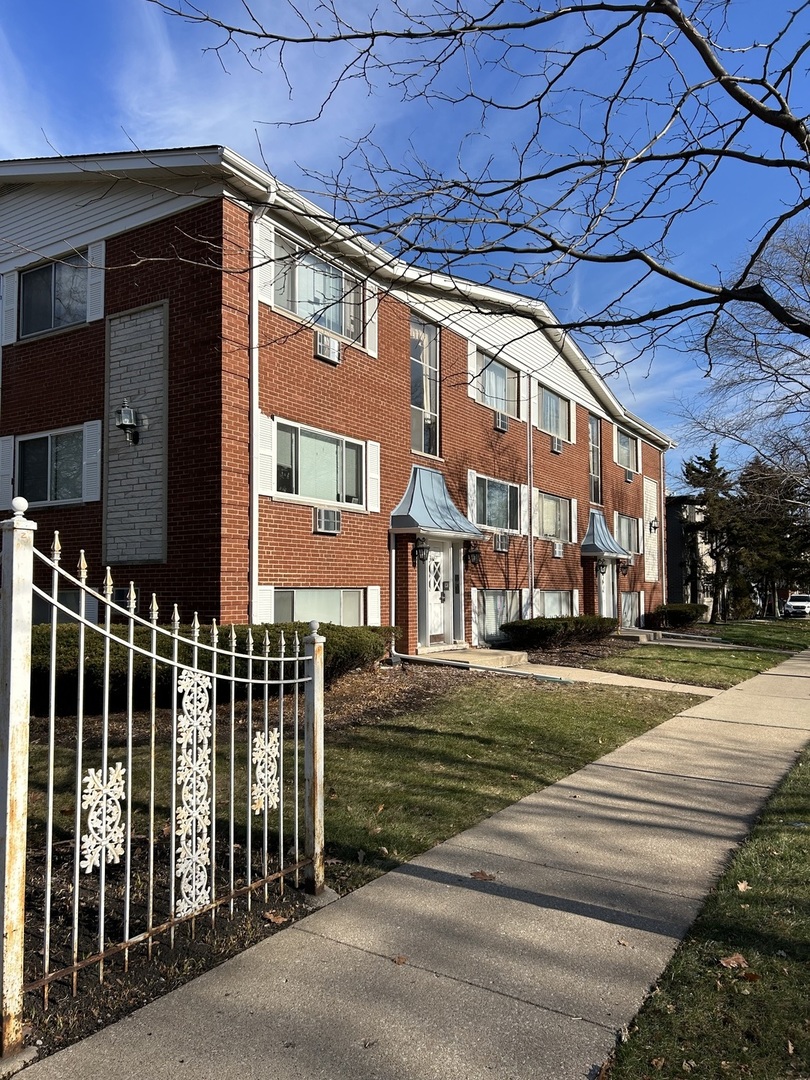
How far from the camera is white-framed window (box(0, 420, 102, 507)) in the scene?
40.2ft

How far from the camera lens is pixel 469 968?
355 cm

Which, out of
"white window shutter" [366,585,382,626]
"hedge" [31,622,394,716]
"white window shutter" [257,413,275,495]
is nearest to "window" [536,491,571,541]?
"white window shutter" [366,585,382,626]

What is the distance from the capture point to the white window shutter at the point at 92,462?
1213 centimetres

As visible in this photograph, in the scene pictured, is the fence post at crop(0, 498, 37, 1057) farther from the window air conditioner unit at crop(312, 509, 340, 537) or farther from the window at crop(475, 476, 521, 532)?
the window at crop(475, 476, 521, 532)

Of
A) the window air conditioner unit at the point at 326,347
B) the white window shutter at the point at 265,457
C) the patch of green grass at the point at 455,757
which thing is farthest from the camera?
the window air conditioner unit at the point at 326,347

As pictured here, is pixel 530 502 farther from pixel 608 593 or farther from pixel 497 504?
pixel 608 593

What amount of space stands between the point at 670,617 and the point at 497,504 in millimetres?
14209

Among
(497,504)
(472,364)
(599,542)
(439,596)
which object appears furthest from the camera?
(599,542)

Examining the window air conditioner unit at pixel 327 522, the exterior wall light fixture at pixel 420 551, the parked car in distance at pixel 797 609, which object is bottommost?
the parked car in distance at pixel 797 609

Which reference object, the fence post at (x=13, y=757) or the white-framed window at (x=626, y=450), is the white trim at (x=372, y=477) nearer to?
the fence post at (x=13, y=757)

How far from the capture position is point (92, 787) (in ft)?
10.3

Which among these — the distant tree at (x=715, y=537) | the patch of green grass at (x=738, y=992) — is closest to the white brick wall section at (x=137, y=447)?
the patch of green grass at (x=738, y=992)

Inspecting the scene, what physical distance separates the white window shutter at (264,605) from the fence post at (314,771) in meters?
6.68

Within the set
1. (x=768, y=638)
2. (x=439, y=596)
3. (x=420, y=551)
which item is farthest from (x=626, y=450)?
(x=420, y=551)
